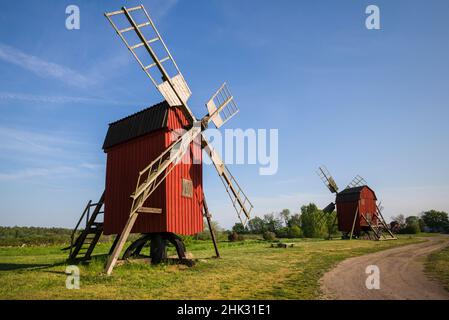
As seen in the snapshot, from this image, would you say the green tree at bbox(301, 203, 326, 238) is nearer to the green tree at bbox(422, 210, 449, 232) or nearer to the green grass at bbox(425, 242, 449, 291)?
the green grass at bbox(425, 242, 449, 291)

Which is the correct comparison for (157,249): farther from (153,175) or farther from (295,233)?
(295,233)

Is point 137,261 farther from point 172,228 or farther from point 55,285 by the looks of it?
point 55,285

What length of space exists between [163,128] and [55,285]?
822cm

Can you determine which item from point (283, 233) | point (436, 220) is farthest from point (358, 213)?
point (436, 220)

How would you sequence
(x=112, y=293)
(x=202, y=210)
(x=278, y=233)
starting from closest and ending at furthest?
(x=112, y=293) < (x=202, y=210) < (x=278, y=233)

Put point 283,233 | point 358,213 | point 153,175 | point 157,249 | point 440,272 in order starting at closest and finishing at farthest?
point 440,272 → point 153,175 → point 157,249 → point 358,213 → point 283,233

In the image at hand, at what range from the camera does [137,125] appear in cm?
1622

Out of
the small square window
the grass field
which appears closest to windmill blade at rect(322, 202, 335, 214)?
the grass field

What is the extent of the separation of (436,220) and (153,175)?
95.4 m

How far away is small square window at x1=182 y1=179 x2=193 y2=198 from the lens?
15.9 meters

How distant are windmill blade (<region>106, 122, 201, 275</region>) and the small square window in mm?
1711

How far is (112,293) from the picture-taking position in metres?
8.77

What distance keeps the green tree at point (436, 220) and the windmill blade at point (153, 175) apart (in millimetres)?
89824
